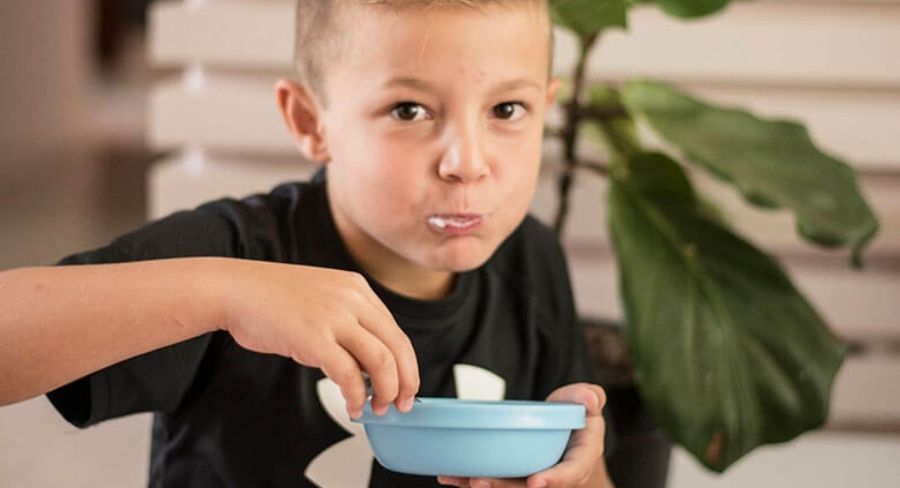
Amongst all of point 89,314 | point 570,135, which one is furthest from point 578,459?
point 570,135

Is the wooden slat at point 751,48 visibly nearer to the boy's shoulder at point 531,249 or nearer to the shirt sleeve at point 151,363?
the boy's shoulder at point 531,249

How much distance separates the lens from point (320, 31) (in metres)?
1.05

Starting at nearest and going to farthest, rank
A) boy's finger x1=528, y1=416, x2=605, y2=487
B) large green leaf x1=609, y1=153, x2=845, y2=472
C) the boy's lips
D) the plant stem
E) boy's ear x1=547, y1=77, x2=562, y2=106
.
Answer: boy's finger x1=528, y1=416, x2=605, y2=487
the boy's lips
boy's ear x1=547, y1=77, x2=562, y2=106
large green leaf x1=609, y1=153, x2=845, y2=472
the plant stem

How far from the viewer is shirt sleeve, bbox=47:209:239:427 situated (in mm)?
904

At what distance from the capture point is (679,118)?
1.39m

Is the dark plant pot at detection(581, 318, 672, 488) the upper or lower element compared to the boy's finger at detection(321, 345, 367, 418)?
lower

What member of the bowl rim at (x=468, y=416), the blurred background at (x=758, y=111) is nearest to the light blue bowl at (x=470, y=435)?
the bowl rim at (x=468, y=416)

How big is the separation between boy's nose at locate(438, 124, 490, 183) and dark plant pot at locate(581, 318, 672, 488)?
1.36ft

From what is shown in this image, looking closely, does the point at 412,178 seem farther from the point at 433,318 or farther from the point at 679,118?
the point at 679,118

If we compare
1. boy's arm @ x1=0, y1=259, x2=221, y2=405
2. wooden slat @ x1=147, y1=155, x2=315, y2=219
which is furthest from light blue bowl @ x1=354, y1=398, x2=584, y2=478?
wooden slat @ x1=147, y1=155, x2=315, y2=219

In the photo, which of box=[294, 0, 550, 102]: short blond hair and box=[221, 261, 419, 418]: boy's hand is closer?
box=[221, 261, 419, 418]: boy's hand

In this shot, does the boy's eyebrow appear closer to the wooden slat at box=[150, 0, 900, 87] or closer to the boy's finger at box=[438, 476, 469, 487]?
the boy's finger at box=[438, 476, 469, 487]

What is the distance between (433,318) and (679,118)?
444 mm

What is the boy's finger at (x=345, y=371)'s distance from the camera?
76 centimetres
